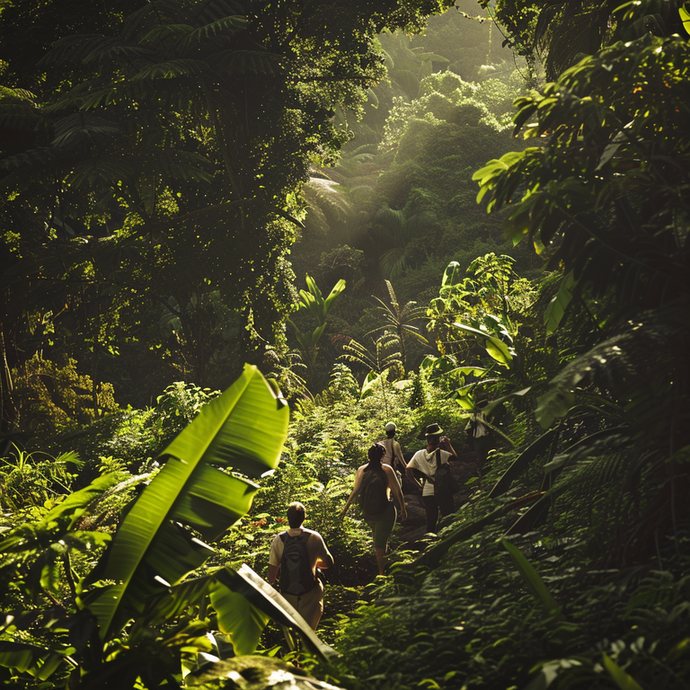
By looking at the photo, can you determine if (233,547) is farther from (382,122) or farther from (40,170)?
(382,122)

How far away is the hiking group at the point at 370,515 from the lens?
4648 millimetres

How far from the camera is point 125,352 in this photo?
74.9 ft

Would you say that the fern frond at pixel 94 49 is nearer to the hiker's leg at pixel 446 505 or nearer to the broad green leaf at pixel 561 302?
the hiker's leg at pixel 446 505

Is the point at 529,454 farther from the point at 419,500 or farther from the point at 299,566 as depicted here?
the point at 419,500

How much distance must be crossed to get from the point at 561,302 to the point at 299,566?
2.68 metres

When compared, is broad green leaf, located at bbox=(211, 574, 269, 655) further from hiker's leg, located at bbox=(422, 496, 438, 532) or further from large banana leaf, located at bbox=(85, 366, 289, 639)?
hiker's leg, located at bbox=(422, 496, 438, 532)

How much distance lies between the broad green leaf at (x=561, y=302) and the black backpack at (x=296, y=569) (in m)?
2.40

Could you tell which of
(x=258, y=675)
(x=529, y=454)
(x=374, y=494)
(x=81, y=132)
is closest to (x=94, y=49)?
(x=81, y=132)

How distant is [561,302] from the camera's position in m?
3.98

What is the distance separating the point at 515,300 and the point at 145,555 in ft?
24.8

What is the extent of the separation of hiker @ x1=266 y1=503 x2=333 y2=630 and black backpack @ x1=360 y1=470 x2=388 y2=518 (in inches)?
51.1

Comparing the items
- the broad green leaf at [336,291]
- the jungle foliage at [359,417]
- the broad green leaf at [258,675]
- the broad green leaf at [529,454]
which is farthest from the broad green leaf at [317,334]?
the broad green leaf at [258,675]

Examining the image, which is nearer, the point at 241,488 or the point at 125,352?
the point at 241,488

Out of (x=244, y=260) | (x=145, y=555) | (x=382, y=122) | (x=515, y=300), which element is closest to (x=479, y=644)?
(x=145, y=555)
